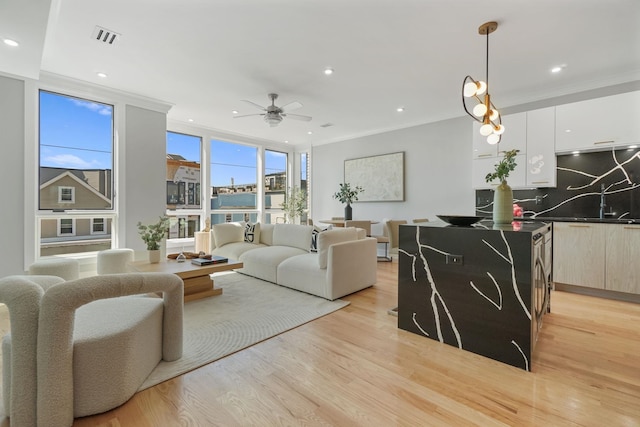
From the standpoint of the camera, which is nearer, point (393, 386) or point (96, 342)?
point (96, 342)

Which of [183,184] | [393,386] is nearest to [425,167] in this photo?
[393,386]

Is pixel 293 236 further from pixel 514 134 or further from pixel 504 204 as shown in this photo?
pixel 514 134

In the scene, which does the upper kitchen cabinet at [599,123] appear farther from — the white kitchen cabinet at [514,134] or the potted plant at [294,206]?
the potted plant at [294,206]

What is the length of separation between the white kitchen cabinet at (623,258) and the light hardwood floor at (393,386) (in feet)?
3.66

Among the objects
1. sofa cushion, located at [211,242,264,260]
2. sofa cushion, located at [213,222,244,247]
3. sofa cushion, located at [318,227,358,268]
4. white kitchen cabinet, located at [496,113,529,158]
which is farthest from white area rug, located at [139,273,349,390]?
white kitchen cabinet, located at [496,113,529,158]

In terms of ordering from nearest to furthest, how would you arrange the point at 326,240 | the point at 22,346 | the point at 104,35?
the point at 22,346
the point at 104,35
the point at 326,240

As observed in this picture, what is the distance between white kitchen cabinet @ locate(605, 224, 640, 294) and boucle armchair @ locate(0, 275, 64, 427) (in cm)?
515

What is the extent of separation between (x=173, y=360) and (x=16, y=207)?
347 cm

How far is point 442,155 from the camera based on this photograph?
5.30 m

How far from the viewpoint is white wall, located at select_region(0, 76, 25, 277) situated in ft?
11.4

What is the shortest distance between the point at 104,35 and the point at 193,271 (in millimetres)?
2610

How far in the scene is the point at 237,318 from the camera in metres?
2.70

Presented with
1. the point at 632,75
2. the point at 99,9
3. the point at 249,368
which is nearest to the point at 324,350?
the point at 249,368

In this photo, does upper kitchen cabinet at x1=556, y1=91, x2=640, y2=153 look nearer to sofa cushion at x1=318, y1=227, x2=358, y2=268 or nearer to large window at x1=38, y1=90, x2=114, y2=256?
sofa cushion at x1=318, y1=227, x2=358, y2=268
